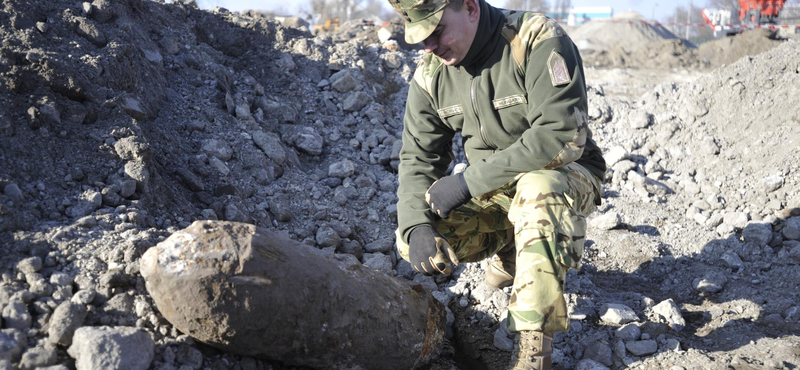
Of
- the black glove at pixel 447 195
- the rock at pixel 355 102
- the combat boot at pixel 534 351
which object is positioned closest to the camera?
the combat boot at pixel 534 351

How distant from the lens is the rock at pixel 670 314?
2.84m

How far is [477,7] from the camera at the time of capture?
8.09ft

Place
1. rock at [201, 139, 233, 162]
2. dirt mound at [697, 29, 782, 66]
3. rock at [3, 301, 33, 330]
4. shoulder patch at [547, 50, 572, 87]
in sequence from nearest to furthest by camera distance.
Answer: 1. rock at [3, 301, 33, 330]
2. shoulder patch at [547, 50, 572, 87]
3. rock at [201, 139, 233, 162]
4. dirt mound at [697, 29, 782, 66]

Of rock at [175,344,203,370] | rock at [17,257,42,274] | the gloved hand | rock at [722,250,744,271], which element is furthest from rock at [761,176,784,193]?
rock at [17,257,42,274]

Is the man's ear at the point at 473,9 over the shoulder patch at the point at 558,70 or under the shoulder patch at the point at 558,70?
over

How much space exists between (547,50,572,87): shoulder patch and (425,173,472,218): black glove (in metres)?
0.54

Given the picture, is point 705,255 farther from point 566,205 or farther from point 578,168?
point 566,205

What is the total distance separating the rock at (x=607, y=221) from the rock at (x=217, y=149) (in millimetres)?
2332

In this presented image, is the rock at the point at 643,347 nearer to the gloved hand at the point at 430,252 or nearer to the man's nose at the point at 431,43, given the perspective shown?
the gloved hand at the point at 430,252

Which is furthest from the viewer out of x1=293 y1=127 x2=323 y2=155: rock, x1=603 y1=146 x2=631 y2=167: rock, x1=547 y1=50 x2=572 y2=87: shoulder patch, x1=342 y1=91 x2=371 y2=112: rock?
x1=342 y1=91 x2=371 y2=112: rock

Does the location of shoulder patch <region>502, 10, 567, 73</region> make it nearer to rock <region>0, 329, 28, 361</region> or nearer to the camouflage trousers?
the camouflage trousers

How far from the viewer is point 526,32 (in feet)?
8.14

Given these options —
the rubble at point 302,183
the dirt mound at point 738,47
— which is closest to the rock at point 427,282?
the rubble at point 302,183

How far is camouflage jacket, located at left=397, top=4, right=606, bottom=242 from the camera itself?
2352 mm
